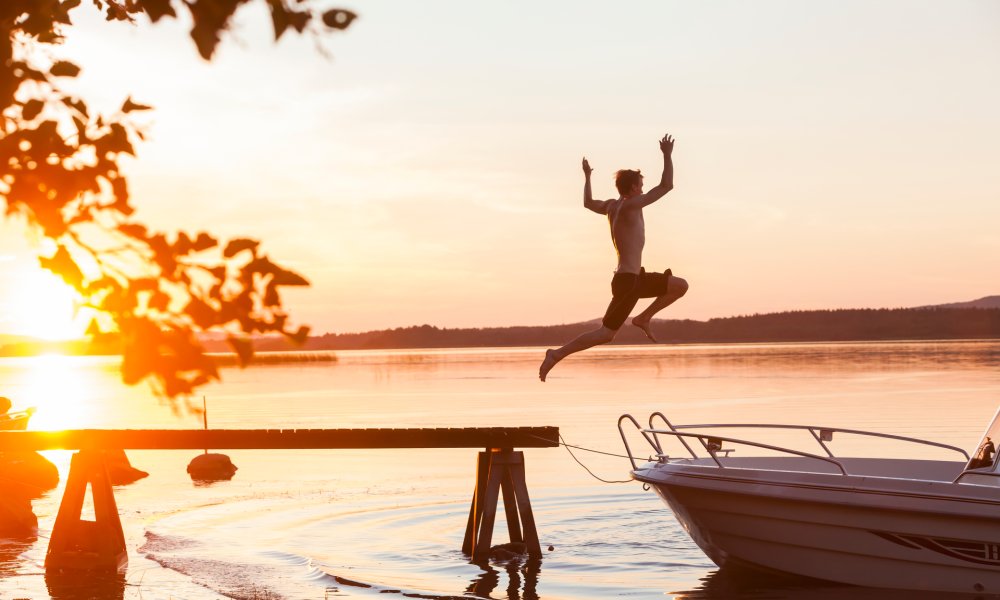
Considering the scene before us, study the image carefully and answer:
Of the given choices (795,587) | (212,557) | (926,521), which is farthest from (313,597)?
(926,521)

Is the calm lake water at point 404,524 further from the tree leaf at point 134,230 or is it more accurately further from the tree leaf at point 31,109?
the tree leaf at point 31,109

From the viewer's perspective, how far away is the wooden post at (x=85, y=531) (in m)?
16.6

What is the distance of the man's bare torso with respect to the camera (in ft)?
39.6

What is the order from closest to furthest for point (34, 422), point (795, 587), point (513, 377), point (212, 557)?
point (795, 587) < point (212, 557) < point (34, 422) < point (513, 377)

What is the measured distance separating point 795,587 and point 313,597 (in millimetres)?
5933

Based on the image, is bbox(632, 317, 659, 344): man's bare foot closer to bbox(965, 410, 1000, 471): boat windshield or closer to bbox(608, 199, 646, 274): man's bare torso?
bbox(608, 199, 646, 274): man's bare torso

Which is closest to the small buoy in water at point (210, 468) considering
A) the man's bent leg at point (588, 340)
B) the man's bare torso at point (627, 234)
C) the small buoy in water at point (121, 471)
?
the small buoy in water at point (121, 471)

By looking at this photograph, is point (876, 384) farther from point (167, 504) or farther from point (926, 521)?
point (926, 521)

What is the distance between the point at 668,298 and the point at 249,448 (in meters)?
6.35

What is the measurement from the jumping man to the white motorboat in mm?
1642

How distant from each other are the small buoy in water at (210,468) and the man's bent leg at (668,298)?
63.2ft

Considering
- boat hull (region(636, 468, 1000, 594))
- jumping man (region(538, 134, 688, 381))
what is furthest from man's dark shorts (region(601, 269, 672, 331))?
boat hull (region(636, 468, 1000, 594))

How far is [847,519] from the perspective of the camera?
13453mm

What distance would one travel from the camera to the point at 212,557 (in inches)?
695
